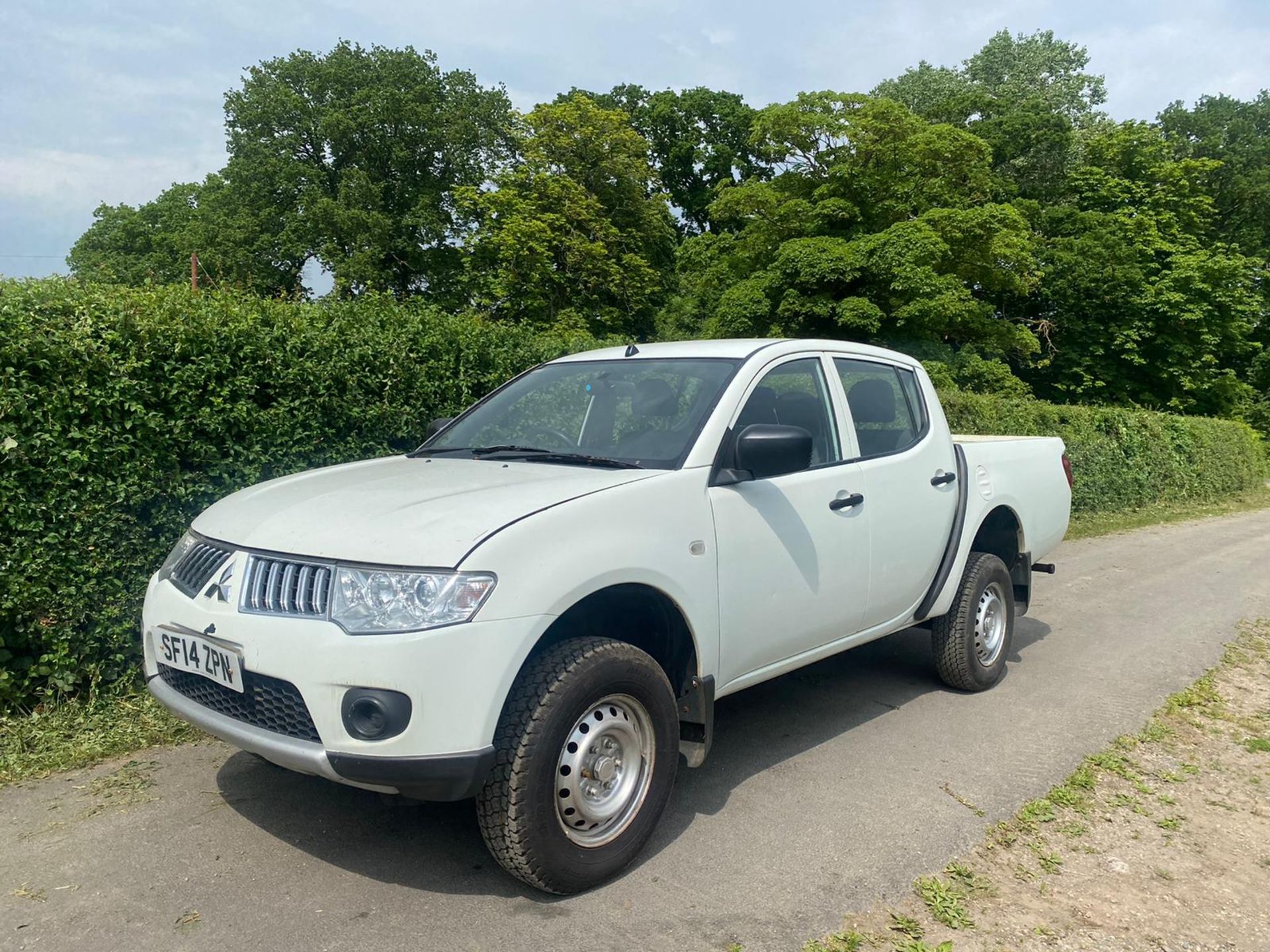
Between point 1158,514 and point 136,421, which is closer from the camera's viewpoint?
point 136,421

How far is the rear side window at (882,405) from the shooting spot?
4.84 m

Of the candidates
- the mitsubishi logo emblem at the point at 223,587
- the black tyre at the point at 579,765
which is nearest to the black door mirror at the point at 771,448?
the black tyre at the point at 579,765

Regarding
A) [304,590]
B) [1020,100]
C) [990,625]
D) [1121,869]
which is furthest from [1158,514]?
[1020,100]

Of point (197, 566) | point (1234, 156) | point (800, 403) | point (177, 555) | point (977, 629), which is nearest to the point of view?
point (197, 566)

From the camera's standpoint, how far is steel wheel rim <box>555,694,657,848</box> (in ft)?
10.4

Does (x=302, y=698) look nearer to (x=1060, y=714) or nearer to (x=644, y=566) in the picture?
(x=644, y=566)

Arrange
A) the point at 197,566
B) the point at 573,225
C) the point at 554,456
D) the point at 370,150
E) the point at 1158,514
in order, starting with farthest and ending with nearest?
the point at 370,150
the point at 573,225
the point at 1158,514
the point at 554,456
the point at 197,566

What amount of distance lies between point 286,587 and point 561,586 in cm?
91

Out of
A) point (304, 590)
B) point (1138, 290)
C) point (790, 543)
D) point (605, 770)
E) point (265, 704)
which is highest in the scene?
point (1138, 290)

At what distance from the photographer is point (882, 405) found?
5113 millimetres

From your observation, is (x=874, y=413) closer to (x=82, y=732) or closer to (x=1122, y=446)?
(x=82, y=732)

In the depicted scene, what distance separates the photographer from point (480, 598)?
9.42ft

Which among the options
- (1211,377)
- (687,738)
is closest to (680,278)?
(1211,377)

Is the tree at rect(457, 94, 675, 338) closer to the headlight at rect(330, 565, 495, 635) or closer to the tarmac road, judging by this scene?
the tarmac road
